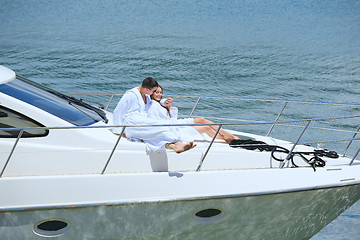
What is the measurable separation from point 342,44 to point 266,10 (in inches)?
363

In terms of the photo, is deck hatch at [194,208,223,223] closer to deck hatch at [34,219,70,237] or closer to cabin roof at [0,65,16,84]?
deck hatch at [34,219,70,237]

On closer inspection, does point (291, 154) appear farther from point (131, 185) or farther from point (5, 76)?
point (5, 76)

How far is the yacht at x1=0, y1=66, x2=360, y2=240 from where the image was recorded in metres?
3.70

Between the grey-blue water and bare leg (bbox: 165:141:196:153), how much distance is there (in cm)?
329

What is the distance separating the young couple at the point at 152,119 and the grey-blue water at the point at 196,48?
3.06m

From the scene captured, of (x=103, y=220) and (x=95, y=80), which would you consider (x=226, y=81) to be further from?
(x=103, y=220)

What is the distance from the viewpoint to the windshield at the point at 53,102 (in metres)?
4.09

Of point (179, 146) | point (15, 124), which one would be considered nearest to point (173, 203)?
point (179, 146)

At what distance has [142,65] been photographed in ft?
50.6

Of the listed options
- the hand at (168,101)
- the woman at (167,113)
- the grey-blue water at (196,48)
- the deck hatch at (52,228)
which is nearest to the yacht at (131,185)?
the deck hatch at (52,228)

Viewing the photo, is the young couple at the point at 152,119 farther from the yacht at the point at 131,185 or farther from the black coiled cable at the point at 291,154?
the black coiled cable at the point at 291,154

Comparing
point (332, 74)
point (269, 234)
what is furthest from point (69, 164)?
point (332, 74)

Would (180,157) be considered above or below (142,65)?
below

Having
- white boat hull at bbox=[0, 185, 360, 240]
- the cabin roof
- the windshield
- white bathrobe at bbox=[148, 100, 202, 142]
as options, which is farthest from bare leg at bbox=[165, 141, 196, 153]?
the cabin roof
